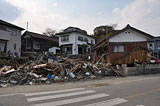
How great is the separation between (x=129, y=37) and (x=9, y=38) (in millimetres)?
24676

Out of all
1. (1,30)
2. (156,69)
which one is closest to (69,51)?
(1,30)

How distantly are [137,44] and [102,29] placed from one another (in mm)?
33030

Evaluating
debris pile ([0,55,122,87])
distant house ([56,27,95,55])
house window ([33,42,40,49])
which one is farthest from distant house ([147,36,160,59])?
house window ([33,42,40,49])

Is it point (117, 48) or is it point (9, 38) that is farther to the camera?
point (9, 38)

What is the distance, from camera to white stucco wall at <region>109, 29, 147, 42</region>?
19.1 m

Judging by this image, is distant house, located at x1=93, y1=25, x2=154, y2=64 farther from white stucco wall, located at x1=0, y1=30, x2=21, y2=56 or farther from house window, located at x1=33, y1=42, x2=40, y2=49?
house window, located at x1=33, y1=42, x2=40, y2=49

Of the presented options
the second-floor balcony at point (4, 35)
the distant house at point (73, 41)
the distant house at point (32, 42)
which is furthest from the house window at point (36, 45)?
the second-floor balcony at point (4, 35)

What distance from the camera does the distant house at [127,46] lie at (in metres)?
17.8

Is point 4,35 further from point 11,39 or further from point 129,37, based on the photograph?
point 129,37

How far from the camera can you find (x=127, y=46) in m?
18.7

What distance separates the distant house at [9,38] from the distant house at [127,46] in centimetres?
1875

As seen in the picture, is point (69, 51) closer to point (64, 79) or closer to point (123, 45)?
point (123, 45)

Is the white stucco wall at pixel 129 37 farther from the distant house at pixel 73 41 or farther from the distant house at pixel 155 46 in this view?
the distant house at pixel 73 41

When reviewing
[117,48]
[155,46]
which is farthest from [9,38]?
[155,46]
